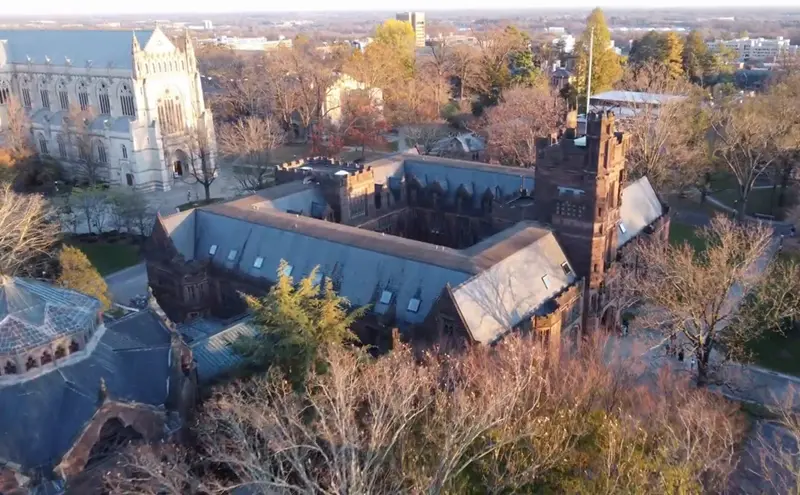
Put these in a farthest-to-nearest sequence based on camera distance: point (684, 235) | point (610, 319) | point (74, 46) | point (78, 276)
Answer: point (74, 46) → point (684, 235) → point (610, 319) → point (78, 276)

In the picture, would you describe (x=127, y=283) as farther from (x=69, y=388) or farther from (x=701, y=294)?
(x=701, y=294)

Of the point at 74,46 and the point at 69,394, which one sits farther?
the point at 74,46

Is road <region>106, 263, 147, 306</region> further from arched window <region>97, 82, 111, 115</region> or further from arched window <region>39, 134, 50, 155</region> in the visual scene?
arched window <region>39, 134, 50, 155</region>

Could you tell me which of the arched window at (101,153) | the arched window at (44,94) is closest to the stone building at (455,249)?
the arched window at (101,153)

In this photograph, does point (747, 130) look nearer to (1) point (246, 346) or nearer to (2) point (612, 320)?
(2) point (612, 320)

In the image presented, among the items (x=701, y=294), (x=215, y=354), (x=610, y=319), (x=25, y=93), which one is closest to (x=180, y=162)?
(x=25, y=93)

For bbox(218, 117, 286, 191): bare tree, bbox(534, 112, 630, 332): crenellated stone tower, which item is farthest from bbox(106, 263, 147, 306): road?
bbox(534, 112, 630, 332): crenellated stone tower
